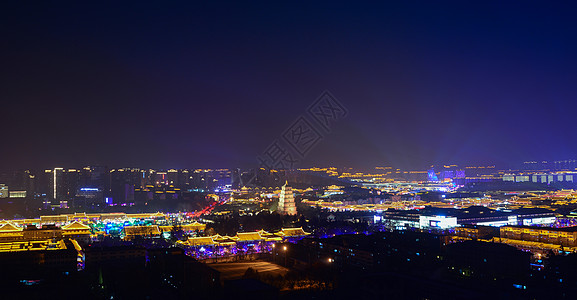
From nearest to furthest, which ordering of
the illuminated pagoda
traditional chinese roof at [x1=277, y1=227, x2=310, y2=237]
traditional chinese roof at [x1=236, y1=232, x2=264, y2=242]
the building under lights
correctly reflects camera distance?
1. traditional chinese roof at [x1=236, y1=232, x2=264, y2=242]
2. traditional chinese roof at [x1=277, y1=227, x2=310, y2=237]
3. the building under lights
4. the illuminated pagoda

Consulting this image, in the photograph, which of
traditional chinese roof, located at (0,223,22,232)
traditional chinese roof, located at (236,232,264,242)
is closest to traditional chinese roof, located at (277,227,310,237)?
traditional chinese roof, located at (236,232,264,242)

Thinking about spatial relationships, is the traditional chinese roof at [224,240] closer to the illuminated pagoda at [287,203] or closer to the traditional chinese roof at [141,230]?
the traditional chinese roof at [141,230]

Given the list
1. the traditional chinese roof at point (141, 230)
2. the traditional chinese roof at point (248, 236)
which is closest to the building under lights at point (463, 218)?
the traditional chinese roof at point (248, 236)

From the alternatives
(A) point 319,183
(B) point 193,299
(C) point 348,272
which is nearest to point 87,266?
(B) point 193,299

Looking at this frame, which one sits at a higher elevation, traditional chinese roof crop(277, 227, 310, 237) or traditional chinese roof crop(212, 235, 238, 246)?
traditional chinese roof crop(277, 227, 310, 237)

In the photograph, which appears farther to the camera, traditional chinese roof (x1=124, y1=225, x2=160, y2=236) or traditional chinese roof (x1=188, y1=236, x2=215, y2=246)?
traditional chinese roof (x1=124, y1=225, x2=160, y2=236)

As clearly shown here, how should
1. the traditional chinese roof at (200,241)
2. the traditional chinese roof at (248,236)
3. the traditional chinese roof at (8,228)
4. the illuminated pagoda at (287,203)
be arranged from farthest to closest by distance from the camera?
the illuminated pagoda at (287,203) < the traditional chinese roof at (8,228) < the traditional chinese roof at (248,236) < the traditional chinese roof at (200,241)

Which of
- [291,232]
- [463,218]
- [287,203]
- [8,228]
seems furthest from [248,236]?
[463,218]

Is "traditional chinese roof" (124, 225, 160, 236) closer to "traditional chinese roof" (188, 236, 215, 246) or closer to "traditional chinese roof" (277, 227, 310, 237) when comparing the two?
"traditional chinese roof" (188, 236, 215, 246)

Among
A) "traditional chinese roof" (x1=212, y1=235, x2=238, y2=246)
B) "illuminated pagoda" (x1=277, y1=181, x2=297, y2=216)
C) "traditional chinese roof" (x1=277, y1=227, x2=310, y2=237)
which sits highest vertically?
"illuminated pagoda" (x1=277, y1=181, x2=297, y2=216)
